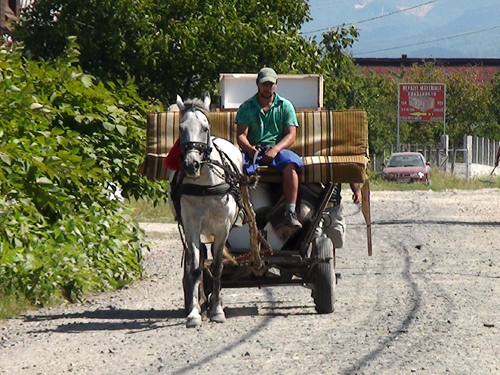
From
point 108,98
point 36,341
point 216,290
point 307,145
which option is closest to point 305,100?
point 108,98

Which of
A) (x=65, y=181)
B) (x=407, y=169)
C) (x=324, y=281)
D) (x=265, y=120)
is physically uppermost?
(x=265, y=120)

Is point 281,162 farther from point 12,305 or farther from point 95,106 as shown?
point 95,106

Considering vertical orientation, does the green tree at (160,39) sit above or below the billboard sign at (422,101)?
above

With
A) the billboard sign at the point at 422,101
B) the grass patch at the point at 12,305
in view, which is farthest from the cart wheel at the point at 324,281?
the billboard sign at the point at 422,101

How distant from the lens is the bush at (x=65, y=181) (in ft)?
39.4

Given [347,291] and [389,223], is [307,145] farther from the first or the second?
[389,223]

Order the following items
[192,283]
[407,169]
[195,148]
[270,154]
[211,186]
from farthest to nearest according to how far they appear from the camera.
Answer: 1. [407,169]
2. [270,154]
3. [192,283]
4. [211,186]
5. [195,148]

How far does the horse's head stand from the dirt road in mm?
1547

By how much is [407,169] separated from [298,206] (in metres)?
38.6

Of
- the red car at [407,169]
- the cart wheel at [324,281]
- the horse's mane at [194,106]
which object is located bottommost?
the red car at [407,169]

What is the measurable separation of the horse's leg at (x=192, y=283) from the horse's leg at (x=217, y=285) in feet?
0.66

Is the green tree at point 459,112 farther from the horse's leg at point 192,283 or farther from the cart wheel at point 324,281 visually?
the horse's leg at point 192,283

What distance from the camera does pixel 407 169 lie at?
1945 inches

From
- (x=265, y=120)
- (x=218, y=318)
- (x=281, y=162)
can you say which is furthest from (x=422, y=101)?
(x=218, y=318)
